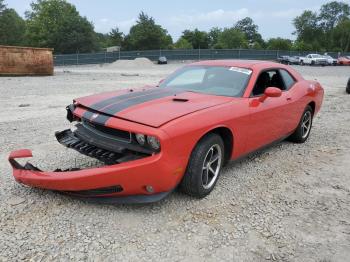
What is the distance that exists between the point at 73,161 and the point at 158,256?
2312 millimetres

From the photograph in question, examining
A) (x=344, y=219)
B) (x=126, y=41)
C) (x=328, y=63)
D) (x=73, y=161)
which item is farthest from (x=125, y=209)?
(x=126, y=41)

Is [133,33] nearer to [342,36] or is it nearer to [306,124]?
[342,36]

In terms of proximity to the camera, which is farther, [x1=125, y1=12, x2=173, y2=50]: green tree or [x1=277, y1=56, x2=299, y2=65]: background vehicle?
[x1=125, y1=12, x2=173, y2=50]: green tree

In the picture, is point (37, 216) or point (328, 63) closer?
point (37, 216)

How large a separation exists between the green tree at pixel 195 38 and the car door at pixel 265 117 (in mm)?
82549

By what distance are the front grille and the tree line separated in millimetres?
58973

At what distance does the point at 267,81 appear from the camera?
16.7 ft

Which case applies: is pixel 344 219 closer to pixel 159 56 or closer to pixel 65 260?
pixel 65 260

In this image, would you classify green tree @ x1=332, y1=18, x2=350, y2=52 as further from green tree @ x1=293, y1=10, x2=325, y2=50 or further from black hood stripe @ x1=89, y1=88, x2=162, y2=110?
black hood stripe @ x1=89, y1=88, x2=162, y2=110

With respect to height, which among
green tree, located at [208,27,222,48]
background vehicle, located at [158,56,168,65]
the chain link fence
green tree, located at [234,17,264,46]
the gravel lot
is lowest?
the gravel lot

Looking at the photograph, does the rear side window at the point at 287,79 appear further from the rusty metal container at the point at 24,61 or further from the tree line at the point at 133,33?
the tree line at the point at 133,33

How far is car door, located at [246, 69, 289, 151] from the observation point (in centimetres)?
440

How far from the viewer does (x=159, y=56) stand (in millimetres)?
48719

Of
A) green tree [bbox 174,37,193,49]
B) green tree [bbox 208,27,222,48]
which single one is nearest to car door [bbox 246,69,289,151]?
green tree [bbox 174,37,193,49]
